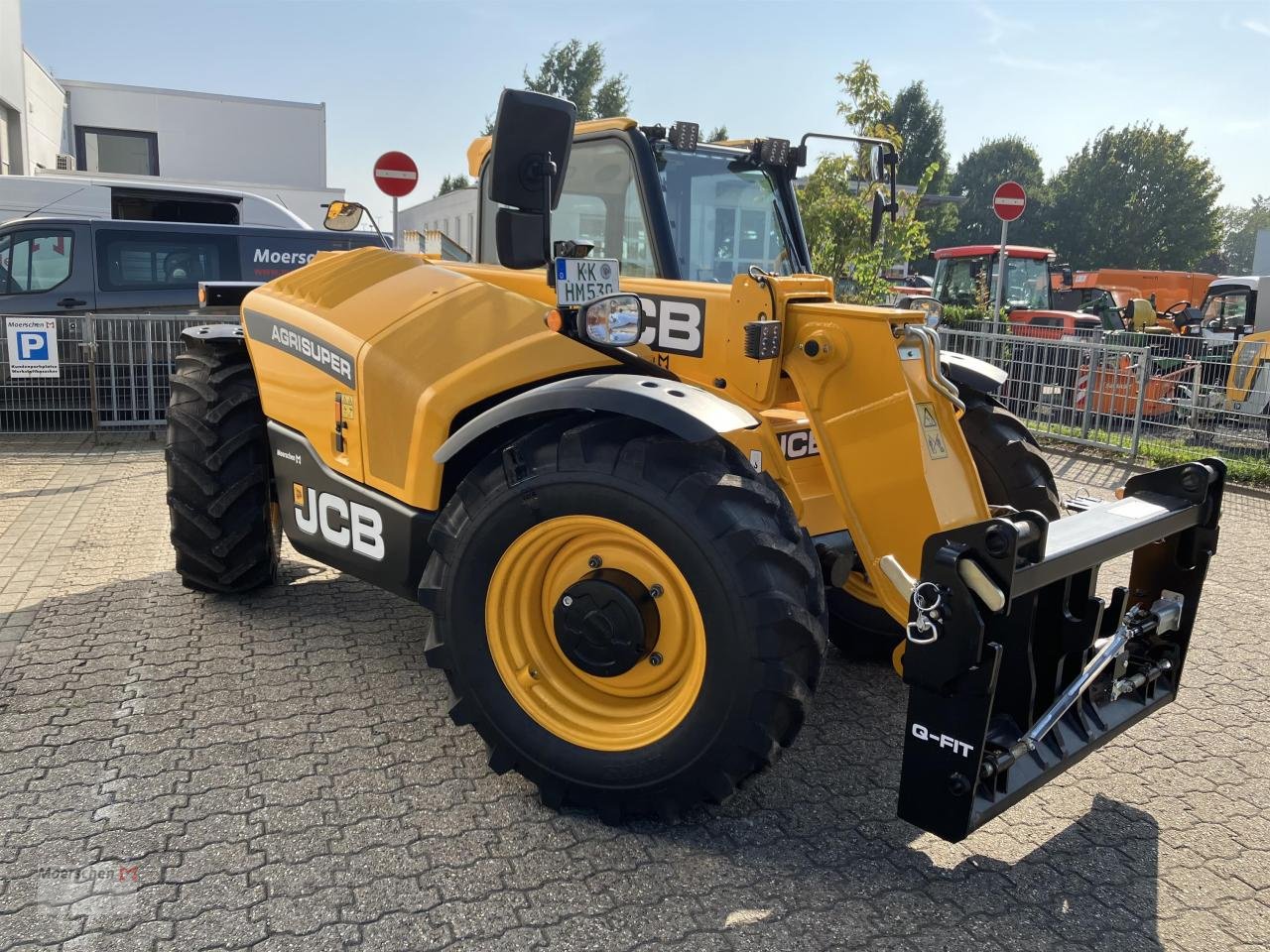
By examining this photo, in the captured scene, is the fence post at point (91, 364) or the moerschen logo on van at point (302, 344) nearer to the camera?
the moerschen logo on van at point (302, 344)

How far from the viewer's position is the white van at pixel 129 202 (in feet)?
41.9

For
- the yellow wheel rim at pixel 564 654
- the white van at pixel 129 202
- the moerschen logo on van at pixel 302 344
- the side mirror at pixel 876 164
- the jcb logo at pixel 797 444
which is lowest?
the yellow wheel rim at pixel 564 654

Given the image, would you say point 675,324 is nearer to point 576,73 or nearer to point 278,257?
point 278,257

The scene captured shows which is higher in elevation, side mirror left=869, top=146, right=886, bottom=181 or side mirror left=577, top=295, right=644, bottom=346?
side mirror left=869, top=146, right=886, bottom=181

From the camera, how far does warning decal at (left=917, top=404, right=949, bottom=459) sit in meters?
3.27

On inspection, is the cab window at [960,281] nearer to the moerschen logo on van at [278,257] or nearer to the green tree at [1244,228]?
the moerschen logo on van at [278,257]

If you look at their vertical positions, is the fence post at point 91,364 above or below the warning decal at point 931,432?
below

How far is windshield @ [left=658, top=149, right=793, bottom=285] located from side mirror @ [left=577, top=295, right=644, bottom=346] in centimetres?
58

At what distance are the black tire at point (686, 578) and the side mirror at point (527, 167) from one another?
0.59 meters

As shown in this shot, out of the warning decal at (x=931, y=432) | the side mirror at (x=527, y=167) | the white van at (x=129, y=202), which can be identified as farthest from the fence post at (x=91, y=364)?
the warning decal at (x=931, y=432)

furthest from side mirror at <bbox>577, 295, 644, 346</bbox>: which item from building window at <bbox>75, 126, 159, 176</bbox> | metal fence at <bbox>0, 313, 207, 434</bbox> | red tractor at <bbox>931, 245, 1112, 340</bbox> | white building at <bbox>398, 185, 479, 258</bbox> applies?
building window at <bbox>75, 126, 159, 176</bbox>

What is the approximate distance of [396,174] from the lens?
11094mm

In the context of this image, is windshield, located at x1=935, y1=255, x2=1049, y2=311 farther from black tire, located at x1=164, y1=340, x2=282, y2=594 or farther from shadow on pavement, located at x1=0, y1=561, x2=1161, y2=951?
shadow on pavement, located at x1=0, y1=561, x2=1161, y2=951

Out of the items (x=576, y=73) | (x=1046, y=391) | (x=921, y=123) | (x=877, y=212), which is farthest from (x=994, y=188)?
(x=877, y=212)
